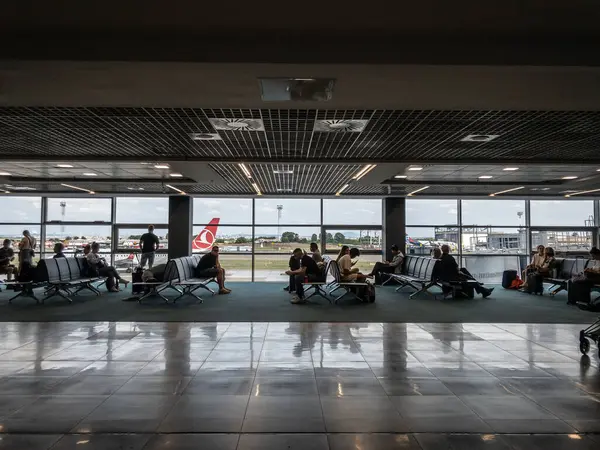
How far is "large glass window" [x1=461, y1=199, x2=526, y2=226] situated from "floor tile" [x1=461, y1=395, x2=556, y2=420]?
12.1 metres

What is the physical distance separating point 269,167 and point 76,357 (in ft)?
16.5

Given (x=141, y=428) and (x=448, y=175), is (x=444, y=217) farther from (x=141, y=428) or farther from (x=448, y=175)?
(x=141, y=428)

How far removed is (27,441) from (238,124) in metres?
3.87

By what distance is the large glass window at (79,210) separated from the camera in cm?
1440

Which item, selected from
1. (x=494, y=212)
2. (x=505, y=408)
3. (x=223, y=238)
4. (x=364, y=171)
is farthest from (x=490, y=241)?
(x=505, y=408)

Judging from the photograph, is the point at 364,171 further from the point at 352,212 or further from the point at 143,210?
the point at 143,210

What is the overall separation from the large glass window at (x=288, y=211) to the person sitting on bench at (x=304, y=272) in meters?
4.75

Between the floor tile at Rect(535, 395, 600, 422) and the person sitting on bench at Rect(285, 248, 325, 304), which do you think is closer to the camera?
the floor tile at Rect(535, 395, 600, 422)

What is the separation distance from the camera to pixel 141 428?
116 inches

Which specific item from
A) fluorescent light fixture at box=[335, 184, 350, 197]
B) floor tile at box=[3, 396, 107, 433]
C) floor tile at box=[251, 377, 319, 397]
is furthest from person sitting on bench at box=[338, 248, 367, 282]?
floor tile at box=[3, 396, 107, 433]

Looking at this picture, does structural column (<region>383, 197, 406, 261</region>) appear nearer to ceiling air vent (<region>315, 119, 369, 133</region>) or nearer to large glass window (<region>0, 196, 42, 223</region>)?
ceiling air vent (<region>315, 119, 369, 133</region>)

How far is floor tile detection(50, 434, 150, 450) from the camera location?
2678 mm

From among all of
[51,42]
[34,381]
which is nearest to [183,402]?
[34,381]

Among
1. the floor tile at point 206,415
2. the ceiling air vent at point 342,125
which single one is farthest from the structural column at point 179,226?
the floor tile at point 206,415
